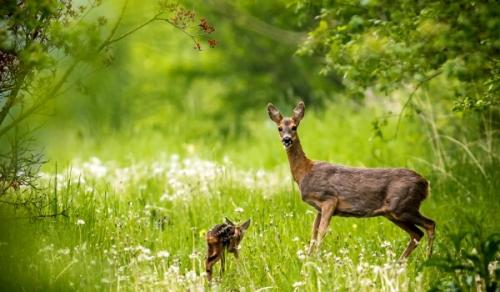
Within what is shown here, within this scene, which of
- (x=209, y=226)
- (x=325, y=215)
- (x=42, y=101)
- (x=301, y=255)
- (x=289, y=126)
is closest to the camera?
(x=42, y=101)

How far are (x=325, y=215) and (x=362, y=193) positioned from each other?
13.9 inches

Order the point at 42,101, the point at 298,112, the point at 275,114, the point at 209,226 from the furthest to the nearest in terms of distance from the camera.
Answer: the point at 209,226 → the point at 275,114 → the point at 298,112 → the point at 42,101

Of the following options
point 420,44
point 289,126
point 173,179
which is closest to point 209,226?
point 173,179

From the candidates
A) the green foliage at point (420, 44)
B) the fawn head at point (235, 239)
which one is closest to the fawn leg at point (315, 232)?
the fawn head at point (235, 239)

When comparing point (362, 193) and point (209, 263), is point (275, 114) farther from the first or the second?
point (209, 263)

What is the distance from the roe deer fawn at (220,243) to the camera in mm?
7531

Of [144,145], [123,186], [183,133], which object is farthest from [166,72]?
[123,186]

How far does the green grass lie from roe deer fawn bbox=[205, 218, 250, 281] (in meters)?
0.12

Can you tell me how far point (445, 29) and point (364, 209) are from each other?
1592mm

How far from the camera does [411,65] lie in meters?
8.81

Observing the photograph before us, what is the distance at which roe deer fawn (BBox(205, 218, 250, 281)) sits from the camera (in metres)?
7.53

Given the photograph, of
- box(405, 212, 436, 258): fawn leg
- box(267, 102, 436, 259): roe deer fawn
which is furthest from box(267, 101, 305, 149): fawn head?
box(405, 212, 436, 258): fawn leg

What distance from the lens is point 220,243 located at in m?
7.58

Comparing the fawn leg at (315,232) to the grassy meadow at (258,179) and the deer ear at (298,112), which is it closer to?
the grassy meadow at (258,179)
